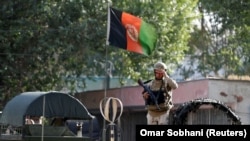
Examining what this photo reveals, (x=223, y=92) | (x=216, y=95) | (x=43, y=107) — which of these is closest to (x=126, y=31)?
(x=216, y=95)

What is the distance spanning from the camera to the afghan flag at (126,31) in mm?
17734

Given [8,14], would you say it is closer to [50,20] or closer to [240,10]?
[50,20]

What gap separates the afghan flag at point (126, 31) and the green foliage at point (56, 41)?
7.12 m

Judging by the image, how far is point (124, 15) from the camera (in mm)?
18000

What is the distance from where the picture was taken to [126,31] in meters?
17.9

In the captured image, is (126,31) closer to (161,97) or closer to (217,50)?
(161,97)

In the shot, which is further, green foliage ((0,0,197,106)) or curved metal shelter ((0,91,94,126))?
green foliage ((0,0,197,106))

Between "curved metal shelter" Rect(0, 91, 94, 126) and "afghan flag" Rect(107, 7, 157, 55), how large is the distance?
11.9 ft

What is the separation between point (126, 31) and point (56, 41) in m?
7.94

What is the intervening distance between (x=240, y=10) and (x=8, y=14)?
298 inches

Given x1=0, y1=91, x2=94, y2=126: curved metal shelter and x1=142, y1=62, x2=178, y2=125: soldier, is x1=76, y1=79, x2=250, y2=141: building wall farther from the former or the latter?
x1=142, y1=62, x2=178, y2=125: soldier

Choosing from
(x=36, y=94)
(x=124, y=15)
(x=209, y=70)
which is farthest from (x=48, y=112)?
(x=209, y=70)

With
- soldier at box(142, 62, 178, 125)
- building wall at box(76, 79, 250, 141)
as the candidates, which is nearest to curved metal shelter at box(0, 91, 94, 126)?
soldier at box(142, 62, 178, 125)

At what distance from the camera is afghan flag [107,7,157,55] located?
17.7 meters
